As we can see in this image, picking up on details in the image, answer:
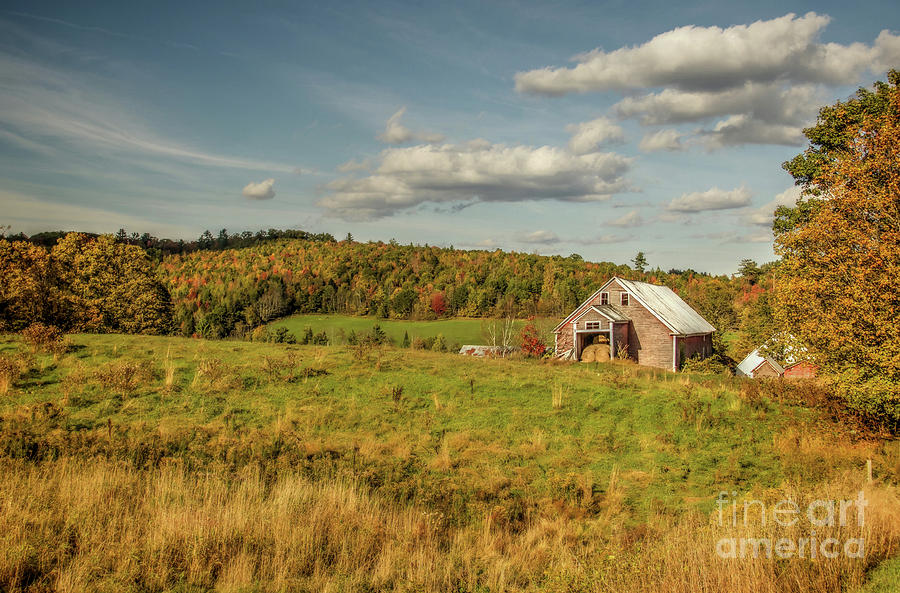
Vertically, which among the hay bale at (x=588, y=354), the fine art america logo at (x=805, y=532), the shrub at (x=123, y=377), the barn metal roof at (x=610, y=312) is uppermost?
the barn metal roof at (x=610, y=312)

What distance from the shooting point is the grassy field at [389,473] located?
21.2ft

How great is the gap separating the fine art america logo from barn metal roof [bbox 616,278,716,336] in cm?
3349

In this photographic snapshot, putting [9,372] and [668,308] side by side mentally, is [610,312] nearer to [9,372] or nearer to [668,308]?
Answer: [668,308]

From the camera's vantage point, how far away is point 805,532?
23.9ft

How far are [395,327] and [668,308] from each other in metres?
69.9

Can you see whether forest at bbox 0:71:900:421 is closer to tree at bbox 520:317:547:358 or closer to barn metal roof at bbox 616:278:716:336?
barn metal roof at bbox 616:278:716:336

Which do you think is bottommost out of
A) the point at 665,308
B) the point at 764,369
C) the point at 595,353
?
the point at 764,369

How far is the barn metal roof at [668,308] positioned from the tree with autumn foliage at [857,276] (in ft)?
82.5

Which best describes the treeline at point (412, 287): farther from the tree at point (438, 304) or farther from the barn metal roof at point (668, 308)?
the barn metal roof at point (668, 308)

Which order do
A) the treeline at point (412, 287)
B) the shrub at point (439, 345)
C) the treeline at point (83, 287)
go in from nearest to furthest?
the treeline at point (83, 287) → the shrub at point (439, 345) → the treeline at point (412, 287)

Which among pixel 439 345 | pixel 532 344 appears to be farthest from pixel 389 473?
pixel 439 345

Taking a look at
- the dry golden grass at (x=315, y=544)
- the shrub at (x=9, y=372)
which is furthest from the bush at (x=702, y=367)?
the shrub at (x=9, y=372)

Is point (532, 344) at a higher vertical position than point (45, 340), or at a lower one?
lower

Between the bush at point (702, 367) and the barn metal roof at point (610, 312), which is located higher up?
the barn metal roof at point (610, 312)
